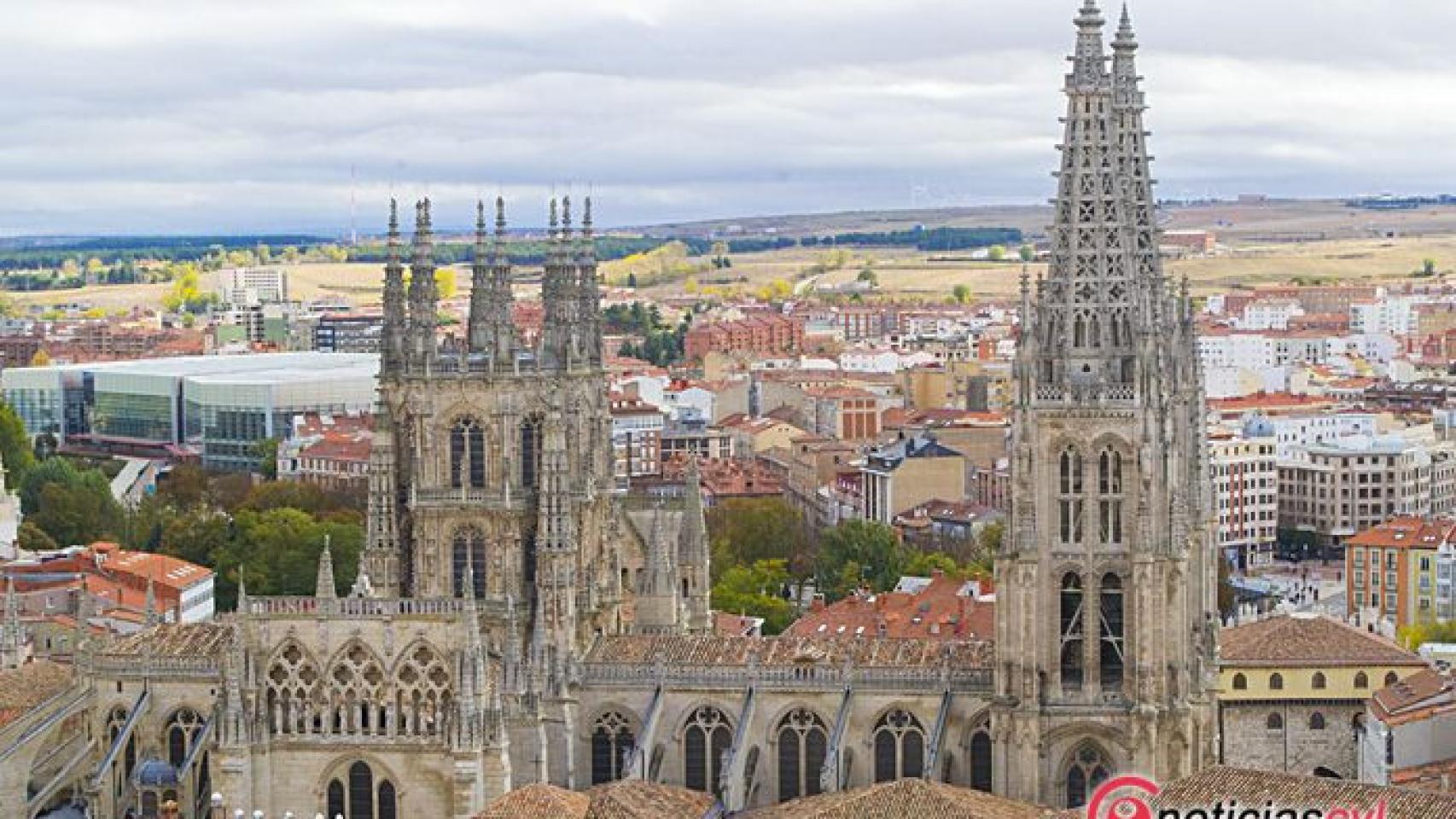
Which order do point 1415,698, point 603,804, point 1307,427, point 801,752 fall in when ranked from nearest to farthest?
point 603,804 → point 801,752 → point 1415,698 → point 1307,427

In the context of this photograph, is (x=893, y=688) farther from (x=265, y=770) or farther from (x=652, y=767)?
(x=265, y=770)

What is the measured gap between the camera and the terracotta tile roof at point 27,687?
255 ft

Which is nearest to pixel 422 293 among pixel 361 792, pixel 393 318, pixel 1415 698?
pixel 393 318

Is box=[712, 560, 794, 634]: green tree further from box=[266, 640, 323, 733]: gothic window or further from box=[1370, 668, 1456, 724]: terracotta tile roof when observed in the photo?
box=[266, 640, 323, 733]: gothic window

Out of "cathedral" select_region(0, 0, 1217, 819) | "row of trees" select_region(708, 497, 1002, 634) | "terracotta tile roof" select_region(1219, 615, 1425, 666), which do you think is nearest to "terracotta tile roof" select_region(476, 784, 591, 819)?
"cathedral" select_region(0, 0, 1217, 819)

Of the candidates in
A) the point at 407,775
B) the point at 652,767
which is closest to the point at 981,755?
the point at 652,767

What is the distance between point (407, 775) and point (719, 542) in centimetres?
6344

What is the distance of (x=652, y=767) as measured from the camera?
74.6m

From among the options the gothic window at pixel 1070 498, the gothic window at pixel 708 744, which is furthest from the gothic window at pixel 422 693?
the gothic window at pixel 1070 498

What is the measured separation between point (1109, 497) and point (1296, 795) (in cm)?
1205

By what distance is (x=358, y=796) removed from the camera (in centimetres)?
7369

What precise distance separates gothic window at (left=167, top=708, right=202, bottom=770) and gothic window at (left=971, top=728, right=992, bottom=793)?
64.2 feet

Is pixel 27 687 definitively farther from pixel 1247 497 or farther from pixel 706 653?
pixel 1247 497

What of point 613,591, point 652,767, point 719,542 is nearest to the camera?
point 652,767
